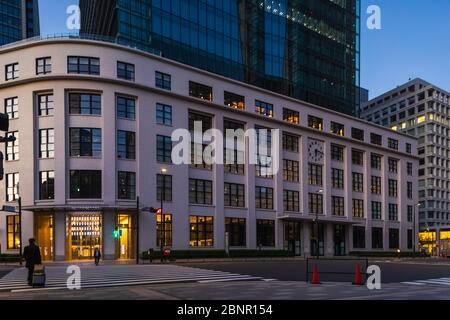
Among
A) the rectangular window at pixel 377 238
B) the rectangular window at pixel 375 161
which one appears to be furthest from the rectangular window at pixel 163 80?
the rectangular window at pixel 377 238

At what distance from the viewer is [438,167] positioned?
141625 millimetres

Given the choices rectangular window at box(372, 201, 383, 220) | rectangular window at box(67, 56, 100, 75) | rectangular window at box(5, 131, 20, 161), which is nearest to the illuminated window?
rectangular window at box(372, 201, 383, 220)

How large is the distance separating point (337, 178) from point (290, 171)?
11197 mm

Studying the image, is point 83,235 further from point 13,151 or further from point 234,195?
point 234,195

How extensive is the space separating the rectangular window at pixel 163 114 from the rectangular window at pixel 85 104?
6751 mm

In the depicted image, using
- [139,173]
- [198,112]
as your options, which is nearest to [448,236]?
[198,112]

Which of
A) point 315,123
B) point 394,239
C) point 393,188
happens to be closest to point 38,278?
point 315,123

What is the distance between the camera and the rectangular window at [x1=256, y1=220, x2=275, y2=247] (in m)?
64.9

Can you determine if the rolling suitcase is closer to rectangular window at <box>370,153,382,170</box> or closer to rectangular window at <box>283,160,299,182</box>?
rectangular window at <box>283,160,299,182</box>

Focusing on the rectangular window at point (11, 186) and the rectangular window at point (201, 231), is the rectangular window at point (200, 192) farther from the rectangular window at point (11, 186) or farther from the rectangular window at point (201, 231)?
the rectangular window at point (11, 186)

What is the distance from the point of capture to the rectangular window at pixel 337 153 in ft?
255

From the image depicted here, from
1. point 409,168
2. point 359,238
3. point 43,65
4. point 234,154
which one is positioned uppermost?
point 43,65

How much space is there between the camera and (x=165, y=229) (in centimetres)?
5422

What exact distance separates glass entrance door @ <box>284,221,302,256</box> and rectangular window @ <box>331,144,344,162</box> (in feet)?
43.9
